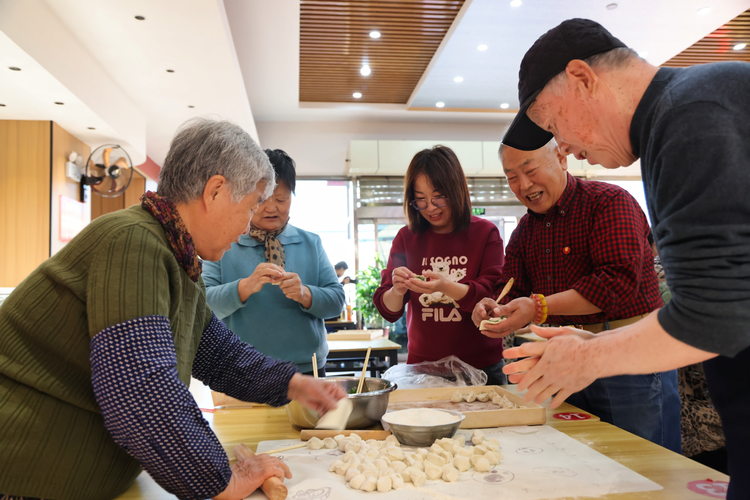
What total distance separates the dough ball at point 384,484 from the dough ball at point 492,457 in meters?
0.23

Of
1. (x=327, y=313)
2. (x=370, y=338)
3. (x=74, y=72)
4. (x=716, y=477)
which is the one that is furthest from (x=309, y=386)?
(x=74, y=72)

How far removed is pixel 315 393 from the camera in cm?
127

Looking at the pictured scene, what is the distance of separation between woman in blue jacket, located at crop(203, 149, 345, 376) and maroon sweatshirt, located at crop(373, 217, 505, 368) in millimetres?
299

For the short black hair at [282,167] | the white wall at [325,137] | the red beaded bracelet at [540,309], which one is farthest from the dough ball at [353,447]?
the white wall at [325,137]

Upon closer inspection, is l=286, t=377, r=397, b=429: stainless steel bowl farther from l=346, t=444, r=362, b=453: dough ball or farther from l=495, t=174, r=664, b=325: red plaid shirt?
l=495, t=174, r=664, b=325: red plaid shirt

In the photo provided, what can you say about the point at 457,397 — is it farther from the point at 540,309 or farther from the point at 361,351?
the point at 361,351

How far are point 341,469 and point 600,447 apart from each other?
0.62 m

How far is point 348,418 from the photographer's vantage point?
1.35 metres

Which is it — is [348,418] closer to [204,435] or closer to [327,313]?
[204,435]

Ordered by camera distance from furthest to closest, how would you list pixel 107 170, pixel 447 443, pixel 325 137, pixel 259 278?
pixel 325 137
pixel 107 170
pixel 259 278
pixel 447 443

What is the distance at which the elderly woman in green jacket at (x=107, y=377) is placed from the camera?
841 mm

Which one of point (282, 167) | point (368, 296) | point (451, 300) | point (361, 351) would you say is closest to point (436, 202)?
point (451, 300)

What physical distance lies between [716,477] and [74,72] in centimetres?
510

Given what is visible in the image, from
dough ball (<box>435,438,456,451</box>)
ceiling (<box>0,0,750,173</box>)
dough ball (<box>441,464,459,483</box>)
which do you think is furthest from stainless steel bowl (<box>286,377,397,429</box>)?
ceiling (<box>0,0,750,173</box>)
